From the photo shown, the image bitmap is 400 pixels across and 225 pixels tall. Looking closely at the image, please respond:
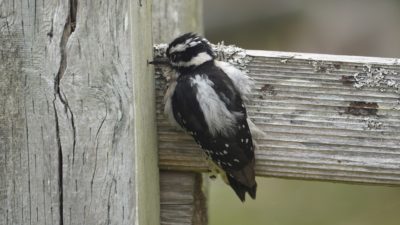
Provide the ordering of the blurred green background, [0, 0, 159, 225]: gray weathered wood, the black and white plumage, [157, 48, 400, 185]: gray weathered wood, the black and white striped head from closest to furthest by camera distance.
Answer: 1. [0, 0, 159, 225]: gray weathered wood
2. [157, 48, 400, 185]: gray weathered wood
3. the black and white plumage
4. the black and white striped head
5. the blurred green background

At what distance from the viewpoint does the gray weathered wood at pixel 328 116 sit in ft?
9.44

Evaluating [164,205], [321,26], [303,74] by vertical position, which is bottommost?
[164,205]

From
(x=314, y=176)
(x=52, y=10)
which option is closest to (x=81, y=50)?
(x=52, y=10)

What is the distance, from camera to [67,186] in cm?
272

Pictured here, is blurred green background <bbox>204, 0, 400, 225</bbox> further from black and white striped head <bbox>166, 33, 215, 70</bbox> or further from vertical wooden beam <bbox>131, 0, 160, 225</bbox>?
vertical wooden beam <bbox>131, 0, 160, 225</bbox>

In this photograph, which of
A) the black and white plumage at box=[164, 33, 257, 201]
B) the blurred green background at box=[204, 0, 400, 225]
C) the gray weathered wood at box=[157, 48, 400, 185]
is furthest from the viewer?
the blurred green background at box=[204, 0, 400, 225]

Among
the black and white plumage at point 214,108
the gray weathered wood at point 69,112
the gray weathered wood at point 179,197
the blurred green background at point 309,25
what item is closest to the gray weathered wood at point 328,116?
the black and white plumage at point 214,108

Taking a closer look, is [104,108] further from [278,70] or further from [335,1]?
[335,1]

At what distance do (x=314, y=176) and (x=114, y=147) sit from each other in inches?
23.9

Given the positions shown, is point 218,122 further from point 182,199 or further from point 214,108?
point 182,199

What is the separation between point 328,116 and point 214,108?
437 mm

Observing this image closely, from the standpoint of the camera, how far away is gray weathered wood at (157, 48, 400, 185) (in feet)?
9.44

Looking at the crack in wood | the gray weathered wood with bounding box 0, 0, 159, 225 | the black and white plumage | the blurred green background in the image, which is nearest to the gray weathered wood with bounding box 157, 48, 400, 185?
the black and white plumage

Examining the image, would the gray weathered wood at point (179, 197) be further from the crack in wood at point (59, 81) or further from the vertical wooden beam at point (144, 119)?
the crack in wood at point (59, 81)
